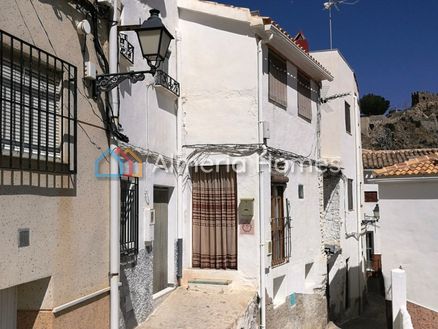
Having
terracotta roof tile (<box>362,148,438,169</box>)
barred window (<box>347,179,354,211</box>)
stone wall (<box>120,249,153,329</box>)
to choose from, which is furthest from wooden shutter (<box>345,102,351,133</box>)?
stone wall (<box>120,249,153,329</box>)

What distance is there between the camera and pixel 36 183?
208 inches

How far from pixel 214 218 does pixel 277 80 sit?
407 centimetres

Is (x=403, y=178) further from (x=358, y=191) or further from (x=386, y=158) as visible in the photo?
(x=386, y=158)

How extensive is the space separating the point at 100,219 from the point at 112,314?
4.68 feet

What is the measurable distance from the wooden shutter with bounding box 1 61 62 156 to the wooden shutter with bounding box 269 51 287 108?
6.56 meters

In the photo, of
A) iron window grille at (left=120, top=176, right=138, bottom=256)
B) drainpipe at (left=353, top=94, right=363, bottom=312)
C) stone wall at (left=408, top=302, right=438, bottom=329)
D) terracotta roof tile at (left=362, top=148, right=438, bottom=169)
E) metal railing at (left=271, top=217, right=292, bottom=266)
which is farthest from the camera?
terracotta roof tile at (left=362, top=148, right=438, bottom=169)

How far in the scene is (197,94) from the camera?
10820 millimetres

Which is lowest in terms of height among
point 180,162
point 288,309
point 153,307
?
point 288,309

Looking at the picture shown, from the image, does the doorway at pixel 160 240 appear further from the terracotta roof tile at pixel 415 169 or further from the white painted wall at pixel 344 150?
the white painted wall at pixel 344 150

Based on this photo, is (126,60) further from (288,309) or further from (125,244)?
(288,309)

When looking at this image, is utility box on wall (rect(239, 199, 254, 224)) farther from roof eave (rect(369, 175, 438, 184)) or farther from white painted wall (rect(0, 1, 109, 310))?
white painted wall (rect(0, 1, 109, 310))

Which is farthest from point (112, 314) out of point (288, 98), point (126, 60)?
point (288, 98)

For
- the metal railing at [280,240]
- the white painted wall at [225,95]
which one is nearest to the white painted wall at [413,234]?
the metal railing at [280,240]

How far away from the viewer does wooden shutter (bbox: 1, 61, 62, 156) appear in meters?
5.00
